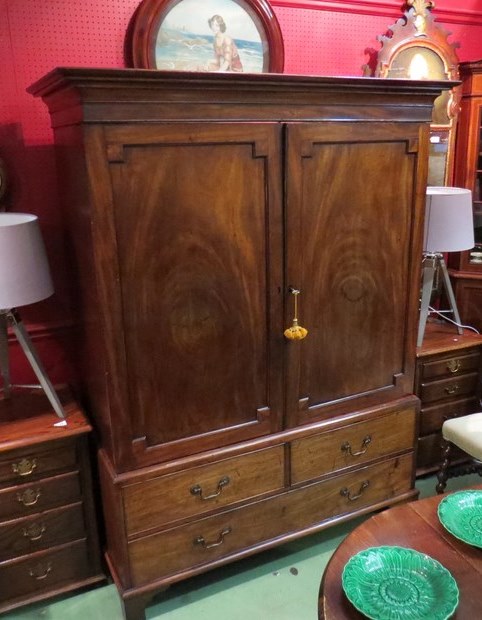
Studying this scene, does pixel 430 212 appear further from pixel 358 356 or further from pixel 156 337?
pixel 156 337

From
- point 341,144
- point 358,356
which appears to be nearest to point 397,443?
point 358,356

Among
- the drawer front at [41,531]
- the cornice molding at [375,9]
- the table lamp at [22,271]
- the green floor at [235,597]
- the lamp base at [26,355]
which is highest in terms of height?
the cornice molding at [375,9]

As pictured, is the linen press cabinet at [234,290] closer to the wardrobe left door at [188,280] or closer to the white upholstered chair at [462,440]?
the wardrobe left door at [188,280]

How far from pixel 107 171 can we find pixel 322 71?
133 centimetres

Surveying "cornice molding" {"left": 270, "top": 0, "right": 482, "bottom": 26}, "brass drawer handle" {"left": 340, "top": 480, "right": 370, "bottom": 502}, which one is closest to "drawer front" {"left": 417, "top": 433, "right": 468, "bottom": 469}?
"brass drawer handle" {"left": 340, "top": 480, "right": 370, "bottom": 502}

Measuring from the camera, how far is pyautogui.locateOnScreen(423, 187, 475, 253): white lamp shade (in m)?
2.44

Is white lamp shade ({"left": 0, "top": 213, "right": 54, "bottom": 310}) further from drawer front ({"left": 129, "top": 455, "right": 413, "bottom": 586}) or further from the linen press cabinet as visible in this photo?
drawer front ({"left": 129, "top": 455, "right": 413, "bottom": 586})

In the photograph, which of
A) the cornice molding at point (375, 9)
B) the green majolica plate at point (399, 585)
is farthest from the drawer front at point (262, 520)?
the cornice molding at point (375, 9)

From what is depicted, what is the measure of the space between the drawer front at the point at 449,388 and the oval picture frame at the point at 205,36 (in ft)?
5.07

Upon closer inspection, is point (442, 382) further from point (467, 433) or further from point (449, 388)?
point (467, 433)

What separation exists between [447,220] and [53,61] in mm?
1721

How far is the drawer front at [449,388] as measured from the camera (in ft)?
8.45

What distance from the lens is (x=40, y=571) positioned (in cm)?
201

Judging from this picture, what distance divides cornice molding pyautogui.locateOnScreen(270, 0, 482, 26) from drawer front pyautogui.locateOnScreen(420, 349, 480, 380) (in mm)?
1590
